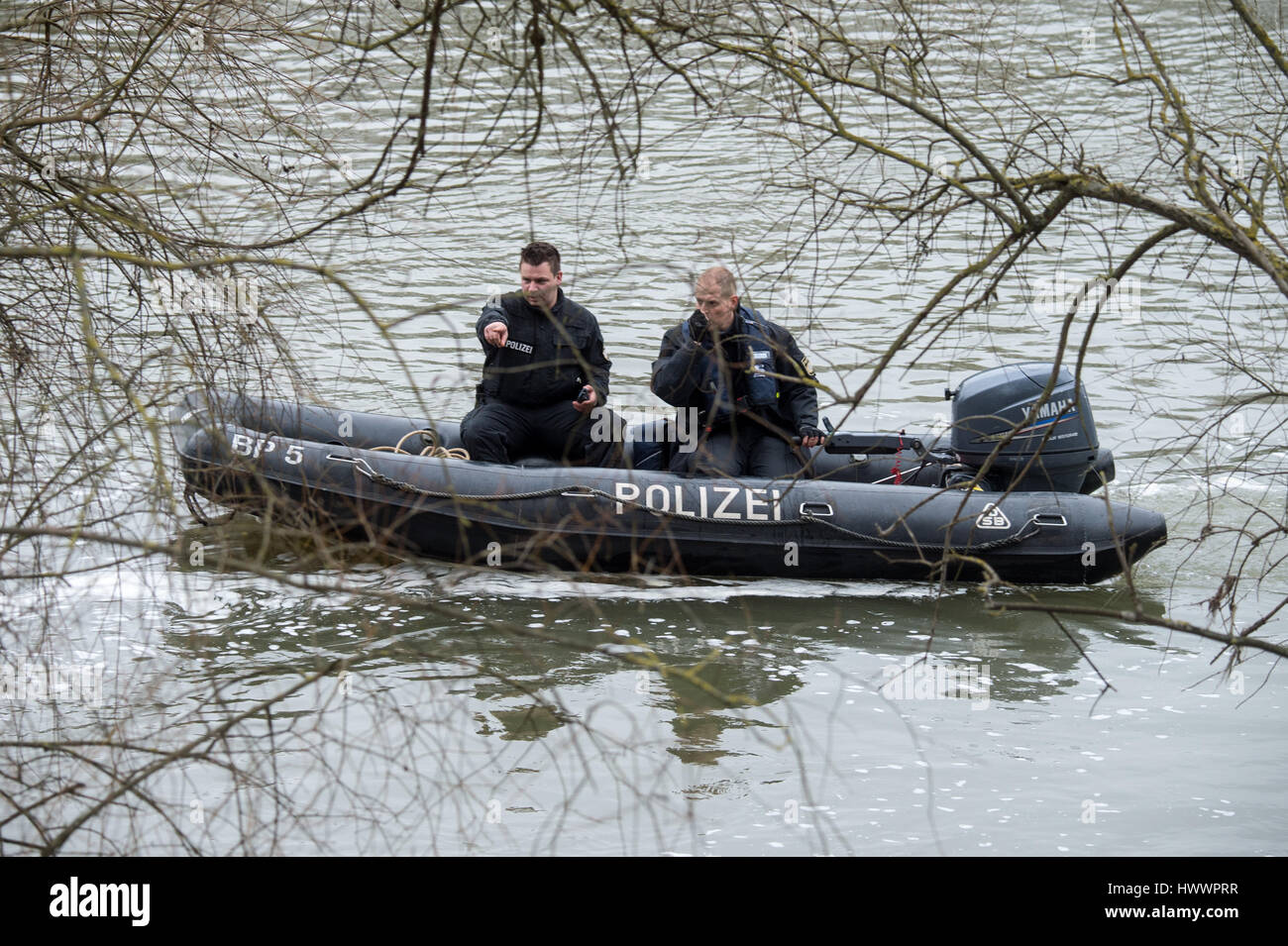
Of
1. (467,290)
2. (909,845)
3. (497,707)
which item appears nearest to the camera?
(909,845)

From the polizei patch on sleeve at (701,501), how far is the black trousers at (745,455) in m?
0.14

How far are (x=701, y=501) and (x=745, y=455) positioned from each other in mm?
431

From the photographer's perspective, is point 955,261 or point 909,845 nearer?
point 909,845

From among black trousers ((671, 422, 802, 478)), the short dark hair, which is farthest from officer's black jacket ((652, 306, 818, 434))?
the short dark hair

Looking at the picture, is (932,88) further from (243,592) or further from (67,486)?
(243,592)

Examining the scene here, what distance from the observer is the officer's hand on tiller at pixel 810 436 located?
6105 millimetres

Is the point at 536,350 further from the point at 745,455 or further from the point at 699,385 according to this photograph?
the point at 745,455

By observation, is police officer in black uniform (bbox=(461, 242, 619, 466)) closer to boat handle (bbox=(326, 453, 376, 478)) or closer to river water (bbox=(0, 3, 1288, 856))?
boat handle (bbox=(326, 453, 376, 478))

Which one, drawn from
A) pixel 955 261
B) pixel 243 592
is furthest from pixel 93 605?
pixel 955 261

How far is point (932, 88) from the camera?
10.8ft

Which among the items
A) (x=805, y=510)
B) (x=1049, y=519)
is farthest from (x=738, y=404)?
(x=1049, y=519)

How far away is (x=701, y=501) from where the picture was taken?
20.5ft

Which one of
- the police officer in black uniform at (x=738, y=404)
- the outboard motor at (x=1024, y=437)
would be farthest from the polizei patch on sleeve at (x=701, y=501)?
the outboard motor at (x=1024, y=437)

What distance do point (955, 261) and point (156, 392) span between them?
8.69 metres
